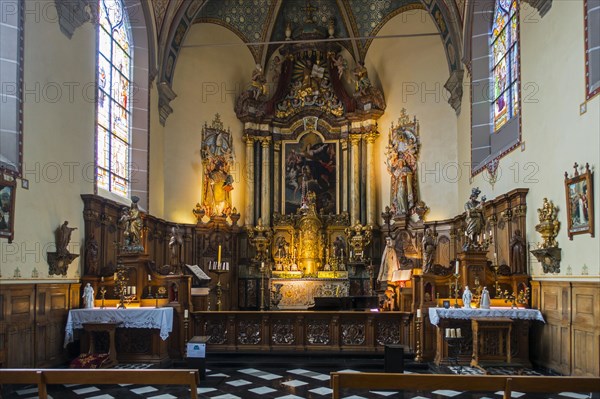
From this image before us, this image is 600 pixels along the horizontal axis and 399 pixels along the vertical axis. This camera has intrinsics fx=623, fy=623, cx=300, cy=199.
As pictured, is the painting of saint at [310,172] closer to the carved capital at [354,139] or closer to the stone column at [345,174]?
the stone column at [345,174]

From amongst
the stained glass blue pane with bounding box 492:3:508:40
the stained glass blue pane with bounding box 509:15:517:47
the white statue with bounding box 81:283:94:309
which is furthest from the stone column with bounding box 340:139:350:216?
the white statue with bounding box 81:283:94:309

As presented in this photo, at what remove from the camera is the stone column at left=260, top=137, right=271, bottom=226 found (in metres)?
21.5

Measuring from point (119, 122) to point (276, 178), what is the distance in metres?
6.76

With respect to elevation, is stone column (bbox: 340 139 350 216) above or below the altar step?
above

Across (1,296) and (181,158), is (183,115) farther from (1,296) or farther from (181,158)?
(1,296)

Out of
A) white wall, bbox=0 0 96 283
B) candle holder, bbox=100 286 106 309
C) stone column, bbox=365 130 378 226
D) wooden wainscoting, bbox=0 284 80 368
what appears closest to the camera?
wooden wainscoting, bbox=0 284 80 368

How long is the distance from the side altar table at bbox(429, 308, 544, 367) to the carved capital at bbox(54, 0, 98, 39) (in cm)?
927

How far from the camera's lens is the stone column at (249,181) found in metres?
21.4

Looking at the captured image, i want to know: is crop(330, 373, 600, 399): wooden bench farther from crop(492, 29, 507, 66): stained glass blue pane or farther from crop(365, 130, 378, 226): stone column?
crop(365, 130, 378, 226): stone column

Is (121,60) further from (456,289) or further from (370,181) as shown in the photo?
(456,289)

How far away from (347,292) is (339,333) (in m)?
6.94

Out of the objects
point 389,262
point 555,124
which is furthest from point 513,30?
point 389,262

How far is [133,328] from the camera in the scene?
40.0 feet

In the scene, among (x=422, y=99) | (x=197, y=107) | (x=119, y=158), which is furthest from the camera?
(x=197, y=107)
